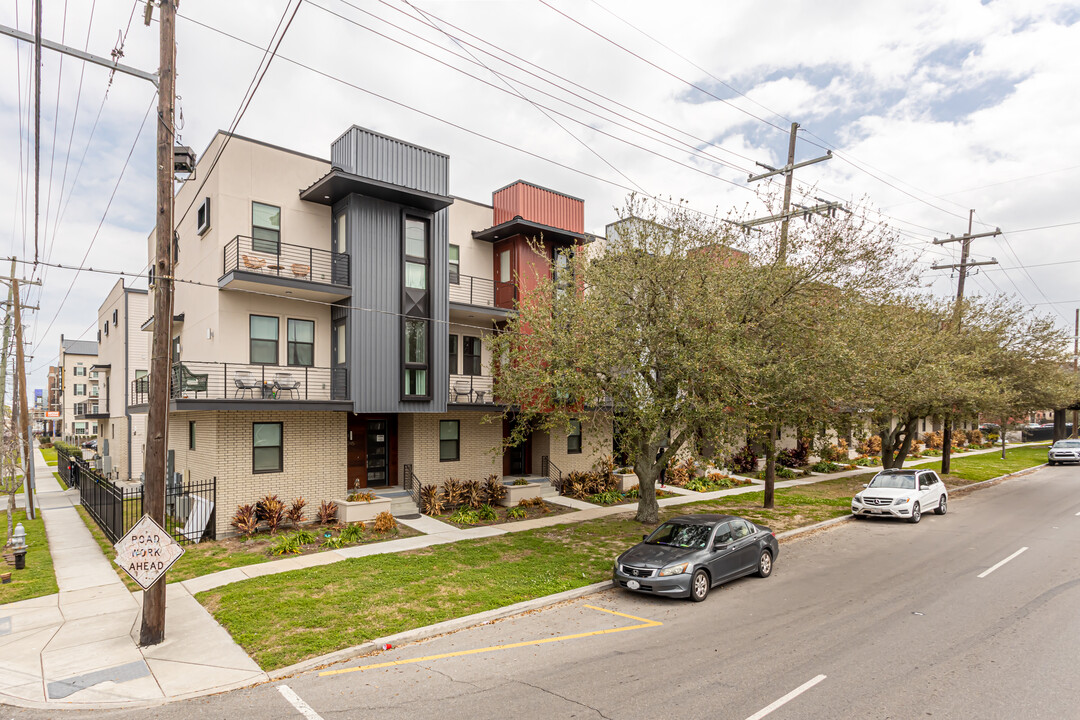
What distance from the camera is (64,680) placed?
7.92 meters

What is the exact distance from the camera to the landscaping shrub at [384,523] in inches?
634

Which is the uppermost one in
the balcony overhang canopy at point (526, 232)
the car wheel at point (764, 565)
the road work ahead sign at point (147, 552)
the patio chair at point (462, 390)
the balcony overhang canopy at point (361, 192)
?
the balcony overhang canopy at point (361, 192)

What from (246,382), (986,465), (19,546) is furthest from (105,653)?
(986,465)

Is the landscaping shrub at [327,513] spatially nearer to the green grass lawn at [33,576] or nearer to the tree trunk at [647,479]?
the green grass lawn at [33,576]

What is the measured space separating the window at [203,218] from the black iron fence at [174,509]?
23.4ft

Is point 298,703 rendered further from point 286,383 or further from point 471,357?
point 471,357

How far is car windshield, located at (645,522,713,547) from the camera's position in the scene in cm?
1176

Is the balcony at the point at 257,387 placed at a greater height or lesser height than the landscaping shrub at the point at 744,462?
greater

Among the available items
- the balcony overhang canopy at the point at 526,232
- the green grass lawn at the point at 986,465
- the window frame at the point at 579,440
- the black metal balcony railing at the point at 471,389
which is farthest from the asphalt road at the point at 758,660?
the green grass lawn at the point at 986,465

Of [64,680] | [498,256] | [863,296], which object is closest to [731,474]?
[863,296]

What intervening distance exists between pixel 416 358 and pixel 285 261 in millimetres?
4687

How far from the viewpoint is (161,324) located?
30.6 ft

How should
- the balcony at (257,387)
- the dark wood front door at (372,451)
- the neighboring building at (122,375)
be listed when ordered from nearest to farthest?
1. the balcony at (257,387)
2. the dark wood front door at (372,451)
3. the neighboring building at (122,375)

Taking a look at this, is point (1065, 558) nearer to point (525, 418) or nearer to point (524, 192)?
point (525, 418)
